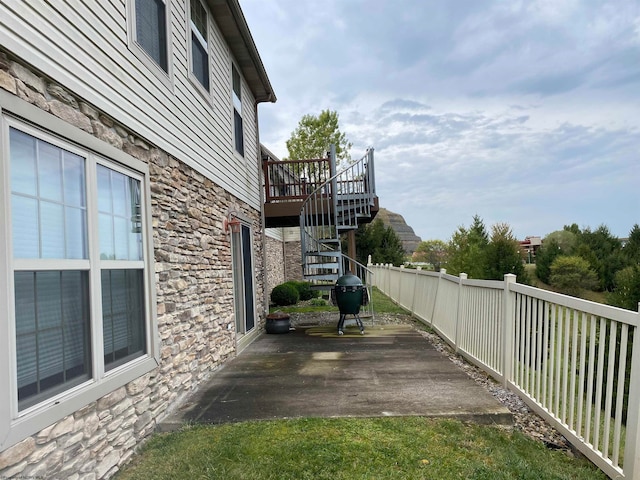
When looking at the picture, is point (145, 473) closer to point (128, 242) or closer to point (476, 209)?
point (128, 242)

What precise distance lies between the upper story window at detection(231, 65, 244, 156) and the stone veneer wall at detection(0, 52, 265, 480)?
1379 millimetres


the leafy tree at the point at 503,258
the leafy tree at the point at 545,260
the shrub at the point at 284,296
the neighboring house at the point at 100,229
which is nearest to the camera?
the neighboring house at the point at 100,229

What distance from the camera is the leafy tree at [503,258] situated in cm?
1016

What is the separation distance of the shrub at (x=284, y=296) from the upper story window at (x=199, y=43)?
7318mm

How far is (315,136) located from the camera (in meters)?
20.4

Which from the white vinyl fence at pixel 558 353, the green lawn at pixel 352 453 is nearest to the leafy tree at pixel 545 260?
the white vinyl fence at pixel 558 353

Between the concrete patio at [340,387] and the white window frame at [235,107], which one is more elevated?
the white window frame at [235,107]

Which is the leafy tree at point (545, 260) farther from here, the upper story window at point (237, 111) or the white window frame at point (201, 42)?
the white window frame at point (201, 42)

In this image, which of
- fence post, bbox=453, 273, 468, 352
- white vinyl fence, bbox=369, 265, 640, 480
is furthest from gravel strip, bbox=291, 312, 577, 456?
fence post, bbox=453, 273, 468, 352

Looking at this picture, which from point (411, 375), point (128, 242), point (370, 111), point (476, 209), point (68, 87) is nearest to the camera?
point (68, 87)

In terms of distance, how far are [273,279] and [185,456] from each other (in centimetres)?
1126

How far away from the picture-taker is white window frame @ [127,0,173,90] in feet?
10.6

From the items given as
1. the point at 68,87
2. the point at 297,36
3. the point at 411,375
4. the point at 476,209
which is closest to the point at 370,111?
the point at 476,209

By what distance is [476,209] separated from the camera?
18.3 m
